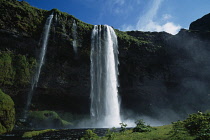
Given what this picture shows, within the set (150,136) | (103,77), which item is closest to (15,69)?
(103,77)

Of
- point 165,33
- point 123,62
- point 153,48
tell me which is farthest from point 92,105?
point 165,33

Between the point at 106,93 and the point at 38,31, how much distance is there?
Result: 2059 cm

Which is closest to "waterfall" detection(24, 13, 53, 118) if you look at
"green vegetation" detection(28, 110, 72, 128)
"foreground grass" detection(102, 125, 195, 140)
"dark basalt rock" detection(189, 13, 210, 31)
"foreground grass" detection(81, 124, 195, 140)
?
"green vegetation" detection(28, 110, 72, 128)

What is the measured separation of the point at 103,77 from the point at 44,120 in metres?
16.0

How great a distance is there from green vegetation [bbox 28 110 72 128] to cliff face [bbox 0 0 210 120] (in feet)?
11.8

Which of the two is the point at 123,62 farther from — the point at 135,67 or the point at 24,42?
the point at 24,42

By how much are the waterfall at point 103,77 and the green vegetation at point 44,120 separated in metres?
8.43

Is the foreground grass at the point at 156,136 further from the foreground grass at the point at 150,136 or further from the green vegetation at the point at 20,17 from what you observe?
the green vegetation at the point at 20,17

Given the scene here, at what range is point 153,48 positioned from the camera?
46.8 metres

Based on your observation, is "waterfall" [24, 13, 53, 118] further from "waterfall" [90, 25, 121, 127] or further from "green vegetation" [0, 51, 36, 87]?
"waterfall" [90, 25, 121, 127]

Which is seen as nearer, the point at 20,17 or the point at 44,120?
the point at 44,120

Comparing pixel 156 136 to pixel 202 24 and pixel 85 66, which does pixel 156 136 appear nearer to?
pixel 85 66

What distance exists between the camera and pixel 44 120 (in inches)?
1230

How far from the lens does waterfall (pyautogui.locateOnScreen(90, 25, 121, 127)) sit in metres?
37.7
